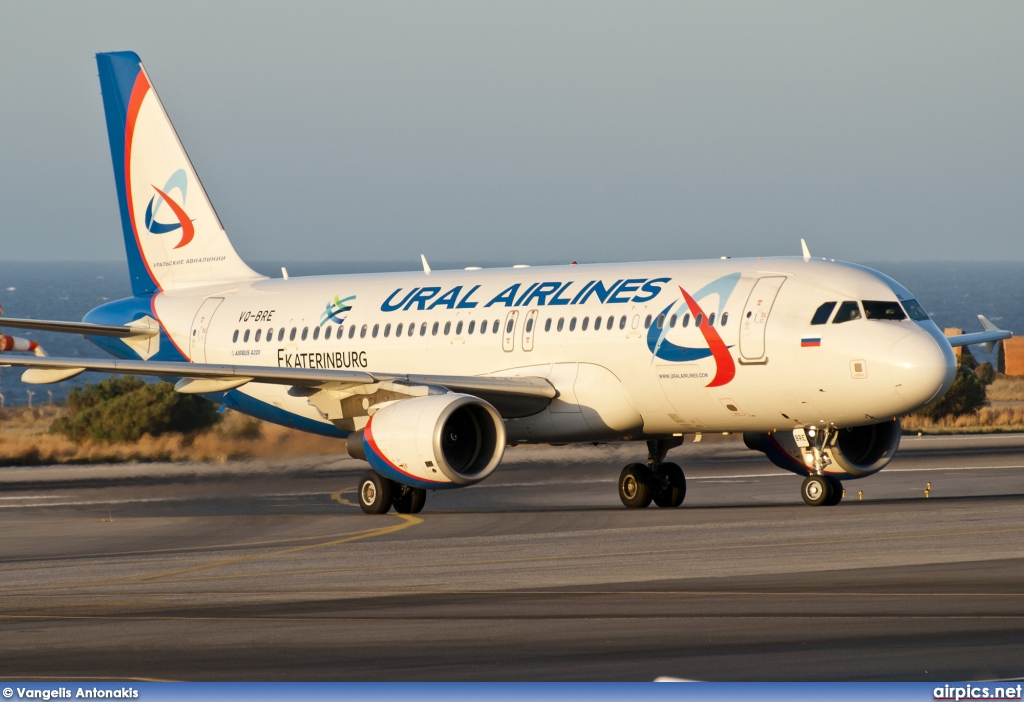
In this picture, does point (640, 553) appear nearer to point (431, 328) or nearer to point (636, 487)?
point (636, 487)

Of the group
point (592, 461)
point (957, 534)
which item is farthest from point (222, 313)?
point (957, 534)

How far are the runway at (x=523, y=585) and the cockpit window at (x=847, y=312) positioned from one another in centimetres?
296

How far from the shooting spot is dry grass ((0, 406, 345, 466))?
35.9 m

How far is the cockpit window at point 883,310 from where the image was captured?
2470 cm

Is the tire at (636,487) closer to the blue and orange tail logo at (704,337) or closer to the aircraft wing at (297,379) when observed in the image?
the aircraft wing at (297,379)

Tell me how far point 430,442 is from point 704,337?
4.76 meters

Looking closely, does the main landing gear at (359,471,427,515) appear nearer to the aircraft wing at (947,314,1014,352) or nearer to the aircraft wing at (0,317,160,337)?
the aircraft wing at (0,317,160,337)

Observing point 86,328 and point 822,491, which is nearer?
point 822,491

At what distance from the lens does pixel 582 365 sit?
2705 cm

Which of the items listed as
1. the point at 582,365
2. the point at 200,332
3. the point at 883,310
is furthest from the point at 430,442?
the point at 200,332

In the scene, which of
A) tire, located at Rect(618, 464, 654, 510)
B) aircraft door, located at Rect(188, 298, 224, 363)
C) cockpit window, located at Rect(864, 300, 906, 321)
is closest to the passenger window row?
aircraft door, located at Rect(188, 298, 224, 363)

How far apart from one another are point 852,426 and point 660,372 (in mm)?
3208

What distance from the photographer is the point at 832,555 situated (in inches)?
744

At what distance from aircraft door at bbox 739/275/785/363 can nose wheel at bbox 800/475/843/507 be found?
2354mm
